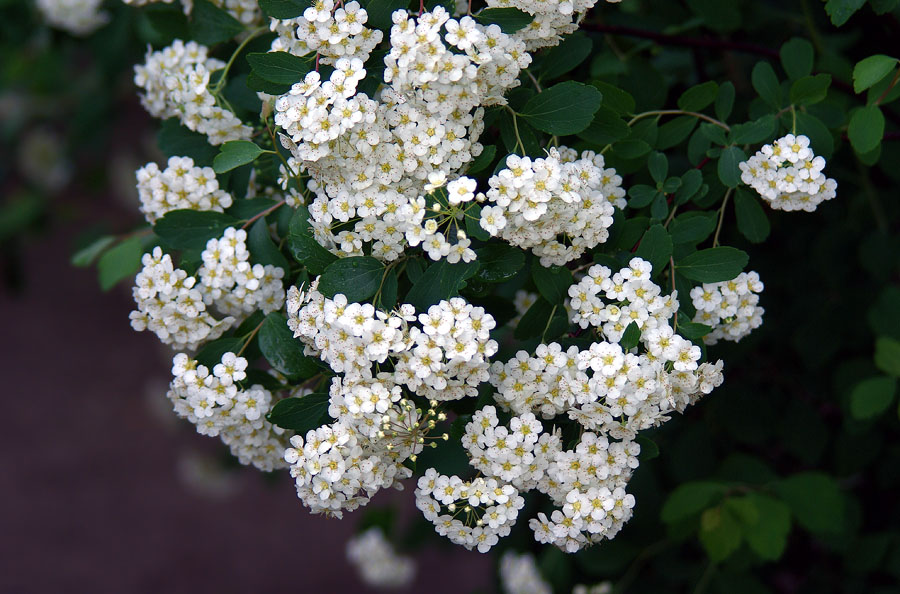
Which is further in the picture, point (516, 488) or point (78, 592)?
point (78, 592)

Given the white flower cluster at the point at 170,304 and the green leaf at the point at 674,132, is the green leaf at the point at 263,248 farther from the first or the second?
the green leaf at the point at 674,132

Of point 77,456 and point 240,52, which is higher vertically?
point 240,52

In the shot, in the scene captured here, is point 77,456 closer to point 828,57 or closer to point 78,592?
point 78,592

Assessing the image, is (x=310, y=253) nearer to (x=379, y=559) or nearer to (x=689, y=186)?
(x=689, y=186)

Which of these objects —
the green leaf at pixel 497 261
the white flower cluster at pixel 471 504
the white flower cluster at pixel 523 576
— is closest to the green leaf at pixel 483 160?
the green leaf at pixel 497 261

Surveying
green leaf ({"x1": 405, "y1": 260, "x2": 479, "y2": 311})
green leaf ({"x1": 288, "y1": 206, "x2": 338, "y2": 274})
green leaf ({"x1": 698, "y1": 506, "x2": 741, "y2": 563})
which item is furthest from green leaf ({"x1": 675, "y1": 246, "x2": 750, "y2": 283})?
green leaf ({"x1": 698, "y1": 506, "x2": 741, "y2": 563})

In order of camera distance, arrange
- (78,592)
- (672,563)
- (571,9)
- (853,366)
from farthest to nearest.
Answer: (78,592) → (672,563) → (853,366) → (571,9)

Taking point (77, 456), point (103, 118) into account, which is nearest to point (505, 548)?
point (103, 118)
